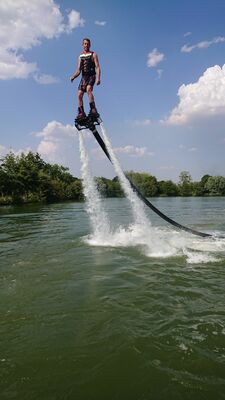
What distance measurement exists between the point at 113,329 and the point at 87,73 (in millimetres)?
8690

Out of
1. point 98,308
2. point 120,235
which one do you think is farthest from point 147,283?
point 120,235

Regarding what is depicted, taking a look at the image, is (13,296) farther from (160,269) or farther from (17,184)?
(17,184)

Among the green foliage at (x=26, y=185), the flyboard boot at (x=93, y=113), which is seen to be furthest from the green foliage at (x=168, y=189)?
the flyboard boot at (x=93, y=113)

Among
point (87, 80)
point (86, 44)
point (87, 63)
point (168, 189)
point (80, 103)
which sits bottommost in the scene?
point (168, 189)

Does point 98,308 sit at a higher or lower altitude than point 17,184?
lower

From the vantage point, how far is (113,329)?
7316 millimetres

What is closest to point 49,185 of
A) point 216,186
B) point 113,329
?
point 216,186

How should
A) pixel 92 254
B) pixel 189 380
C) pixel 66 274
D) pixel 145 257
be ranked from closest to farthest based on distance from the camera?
pixel 189 380
pixel 66 274
pixel 145 257
pixel 92 254

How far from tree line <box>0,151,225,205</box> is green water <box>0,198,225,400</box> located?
35525mm

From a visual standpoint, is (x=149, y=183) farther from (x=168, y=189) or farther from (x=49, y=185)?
(x=49, y=185)

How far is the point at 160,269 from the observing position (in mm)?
12422

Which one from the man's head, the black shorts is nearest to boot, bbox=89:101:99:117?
the black shorts

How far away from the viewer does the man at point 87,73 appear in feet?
38.9

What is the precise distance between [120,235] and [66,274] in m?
9.08
